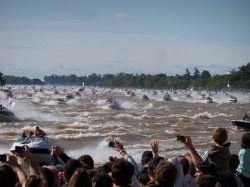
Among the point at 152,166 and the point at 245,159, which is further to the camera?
the point at 245,159

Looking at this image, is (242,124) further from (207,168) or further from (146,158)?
(207,168)

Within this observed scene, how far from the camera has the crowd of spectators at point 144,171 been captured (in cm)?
582

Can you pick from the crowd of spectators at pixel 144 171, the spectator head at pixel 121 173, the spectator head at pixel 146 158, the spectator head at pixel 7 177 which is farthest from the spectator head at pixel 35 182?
the spectator head at pixel 146 158

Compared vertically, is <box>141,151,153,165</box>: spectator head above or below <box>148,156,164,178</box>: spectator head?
below

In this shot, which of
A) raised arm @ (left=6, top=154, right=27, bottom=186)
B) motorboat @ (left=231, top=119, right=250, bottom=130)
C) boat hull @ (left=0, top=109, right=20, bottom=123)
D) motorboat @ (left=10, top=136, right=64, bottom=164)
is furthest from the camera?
boat hull @ (left=0, top=109, right=20, bottom=123)

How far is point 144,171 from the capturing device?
726 centimetres

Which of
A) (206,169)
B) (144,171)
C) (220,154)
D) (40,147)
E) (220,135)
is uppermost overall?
(220,135)

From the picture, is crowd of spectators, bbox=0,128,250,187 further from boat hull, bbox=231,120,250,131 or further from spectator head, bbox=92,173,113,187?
boat hull, bbox=231,120,250,131

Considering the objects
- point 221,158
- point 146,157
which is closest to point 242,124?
point 146,157

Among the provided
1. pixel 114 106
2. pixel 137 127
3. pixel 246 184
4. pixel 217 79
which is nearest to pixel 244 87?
pixel 217 79

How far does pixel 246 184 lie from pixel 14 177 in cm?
402

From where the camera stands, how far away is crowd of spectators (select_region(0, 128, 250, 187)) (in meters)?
5.82

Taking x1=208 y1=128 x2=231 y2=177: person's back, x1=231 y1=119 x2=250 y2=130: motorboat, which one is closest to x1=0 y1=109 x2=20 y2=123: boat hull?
x1=231 y1=119 x2=250 y2=130: motorboat

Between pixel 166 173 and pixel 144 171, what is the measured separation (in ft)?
4.35
